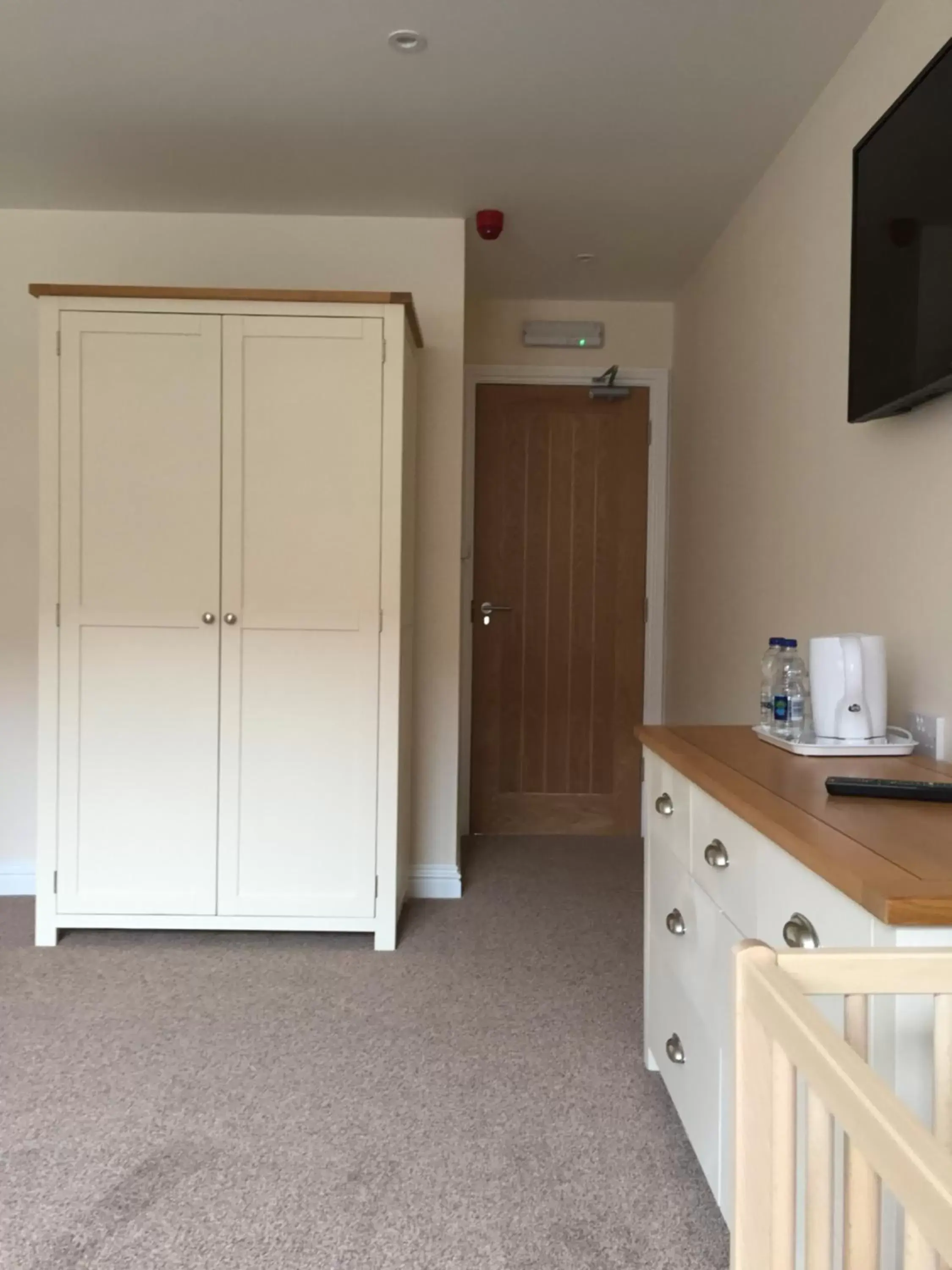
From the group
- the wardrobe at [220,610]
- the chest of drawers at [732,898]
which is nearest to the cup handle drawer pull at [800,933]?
the chest of drawers at [732,898]

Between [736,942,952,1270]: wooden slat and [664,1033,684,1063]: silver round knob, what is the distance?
101cm

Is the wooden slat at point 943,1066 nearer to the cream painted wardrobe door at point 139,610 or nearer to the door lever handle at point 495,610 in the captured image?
the cream painted wardrobe door at point 139,610

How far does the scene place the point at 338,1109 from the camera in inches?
75.4

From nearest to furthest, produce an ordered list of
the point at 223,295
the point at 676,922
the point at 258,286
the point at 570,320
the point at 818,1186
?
the point at 818,1186, the point at 676,922, the point at 223,295, the point at 258,286, the point at 570,320

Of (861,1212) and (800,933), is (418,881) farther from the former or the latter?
(861,1212)

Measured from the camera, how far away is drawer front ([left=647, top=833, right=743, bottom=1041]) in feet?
4.97

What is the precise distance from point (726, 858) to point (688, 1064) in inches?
17.6

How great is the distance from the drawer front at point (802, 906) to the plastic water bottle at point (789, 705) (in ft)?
1.83

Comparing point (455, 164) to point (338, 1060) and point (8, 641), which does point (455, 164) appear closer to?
point (8, 641)

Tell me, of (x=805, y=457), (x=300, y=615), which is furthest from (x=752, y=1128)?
(x=300, y=615)

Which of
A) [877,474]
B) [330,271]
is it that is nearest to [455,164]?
[330,271]

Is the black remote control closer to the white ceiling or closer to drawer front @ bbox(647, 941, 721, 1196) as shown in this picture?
drawer front @ bbox(647, 941, 721, 1196)

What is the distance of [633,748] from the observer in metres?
4.23

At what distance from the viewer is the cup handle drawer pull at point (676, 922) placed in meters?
1.77
